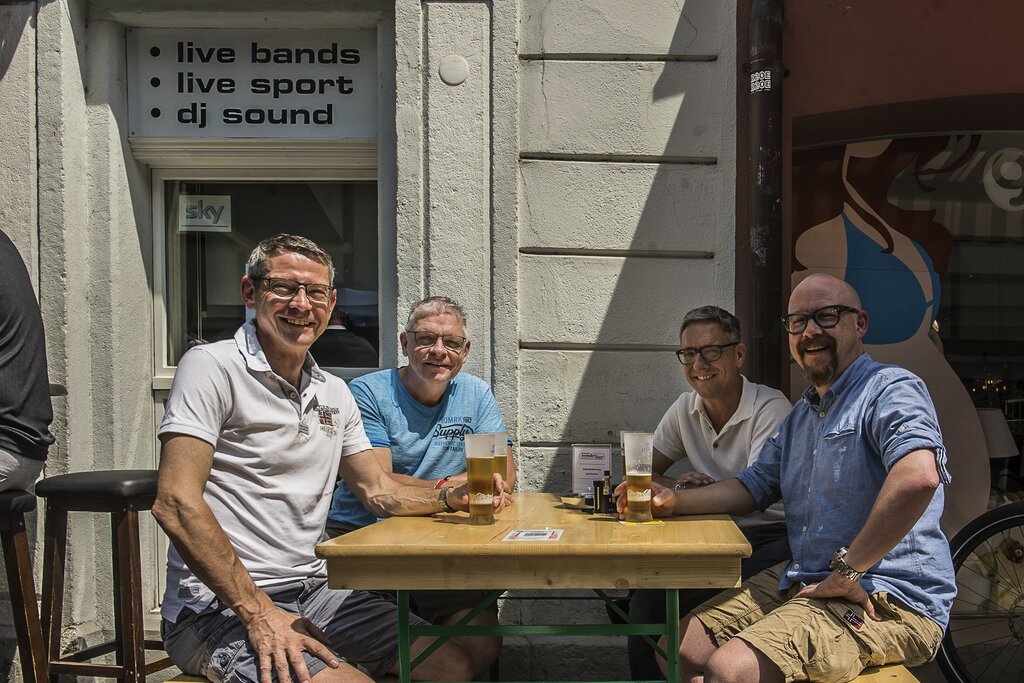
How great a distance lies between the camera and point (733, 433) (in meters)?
3.55

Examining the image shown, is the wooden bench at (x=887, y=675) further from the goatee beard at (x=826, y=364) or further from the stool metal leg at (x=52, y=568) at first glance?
the stool metal leg at (x=52, y=568)

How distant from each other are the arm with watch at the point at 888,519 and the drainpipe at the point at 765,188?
1.78 metres

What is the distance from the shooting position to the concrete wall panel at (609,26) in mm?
4355

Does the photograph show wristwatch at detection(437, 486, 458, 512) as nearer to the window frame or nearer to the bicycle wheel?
the window frame

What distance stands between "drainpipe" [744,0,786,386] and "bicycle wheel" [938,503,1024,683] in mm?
1177

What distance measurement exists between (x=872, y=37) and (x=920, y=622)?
2.92m

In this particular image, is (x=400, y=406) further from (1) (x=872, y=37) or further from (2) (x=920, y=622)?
(1) (x=872, y=37)

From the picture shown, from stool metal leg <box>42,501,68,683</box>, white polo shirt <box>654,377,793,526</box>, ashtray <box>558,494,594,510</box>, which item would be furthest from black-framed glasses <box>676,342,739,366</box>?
stool metal leg <box>42,501,68,683</box>

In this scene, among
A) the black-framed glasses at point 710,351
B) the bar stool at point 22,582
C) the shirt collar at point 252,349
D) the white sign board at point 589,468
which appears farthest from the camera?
the black-framed glasses at point 710,351

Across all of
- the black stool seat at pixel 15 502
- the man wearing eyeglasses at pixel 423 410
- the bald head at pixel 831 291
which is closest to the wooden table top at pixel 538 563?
the bald head at pixel 831 291

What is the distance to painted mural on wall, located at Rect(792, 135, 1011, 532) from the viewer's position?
4.60 meters

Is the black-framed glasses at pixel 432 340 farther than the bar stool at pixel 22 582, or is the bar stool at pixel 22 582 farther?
the black-framed glasses at pixel 432 340

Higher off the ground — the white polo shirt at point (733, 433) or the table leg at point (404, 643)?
the white polo shirt at point (733, 433)

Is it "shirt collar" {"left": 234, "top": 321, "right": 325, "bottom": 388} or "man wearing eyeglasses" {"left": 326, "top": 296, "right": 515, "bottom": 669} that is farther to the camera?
"man wearing eyeglasses" {"left": 326, "top": 296, "right": 515, "bottom": 669}
